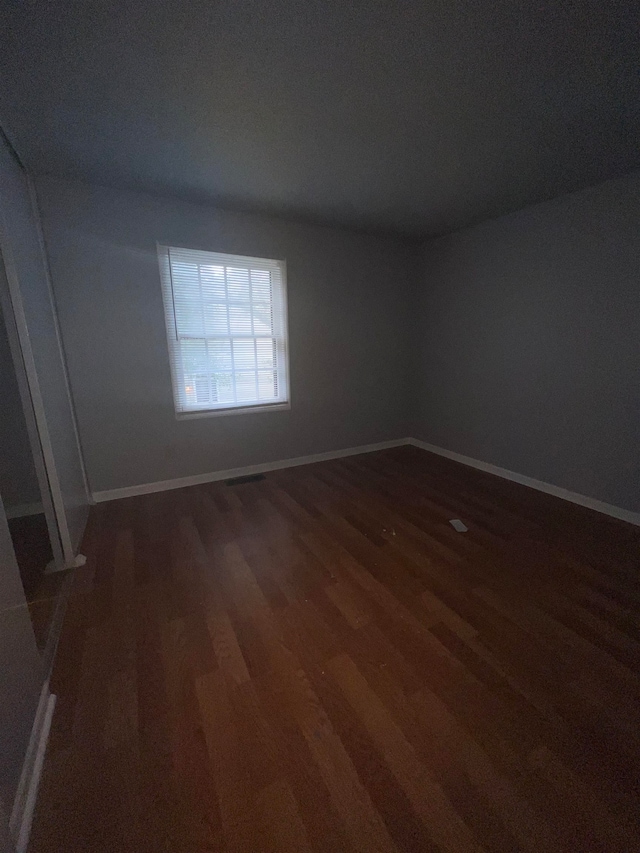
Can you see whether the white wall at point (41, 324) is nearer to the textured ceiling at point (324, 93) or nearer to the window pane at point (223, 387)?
the textured ceiling at point (324, 93)

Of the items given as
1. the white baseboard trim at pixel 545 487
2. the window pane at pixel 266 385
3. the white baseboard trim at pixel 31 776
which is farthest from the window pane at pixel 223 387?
the white baseboard trim at pixel 545 487

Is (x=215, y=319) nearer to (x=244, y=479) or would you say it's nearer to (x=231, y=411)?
(x=231, y=411)

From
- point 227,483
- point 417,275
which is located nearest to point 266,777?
point 227,483

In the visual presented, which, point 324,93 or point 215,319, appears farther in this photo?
point 215,319

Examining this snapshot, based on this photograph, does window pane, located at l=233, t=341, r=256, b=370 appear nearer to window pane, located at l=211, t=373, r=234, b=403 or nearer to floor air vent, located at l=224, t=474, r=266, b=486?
window pane, located at l=211, t=373, r=234, b=403

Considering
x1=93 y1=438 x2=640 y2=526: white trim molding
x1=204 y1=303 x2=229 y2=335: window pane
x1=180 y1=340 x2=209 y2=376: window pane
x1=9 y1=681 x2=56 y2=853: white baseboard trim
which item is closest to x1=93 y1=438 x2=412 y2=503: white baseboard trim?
x1=93 y1=438 x2=640 y2=526: white trim molding

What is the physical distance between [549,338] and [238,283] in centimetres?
303

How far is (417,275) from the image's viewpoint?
4215 millimetres

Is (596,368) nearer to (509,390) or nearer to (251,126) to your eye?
(509,390)

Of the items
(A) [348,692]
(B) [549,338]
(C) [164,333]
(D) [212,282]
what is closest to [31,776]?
(A) [348,692]

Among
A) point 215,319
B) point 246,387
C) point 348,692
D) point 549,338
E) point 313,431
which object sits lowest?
point 348,692

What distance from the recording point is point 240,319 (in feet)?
10.8

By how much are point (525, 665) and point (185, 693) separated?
150 centimetres

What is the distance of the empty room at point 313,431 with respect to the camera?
3.52 feet
